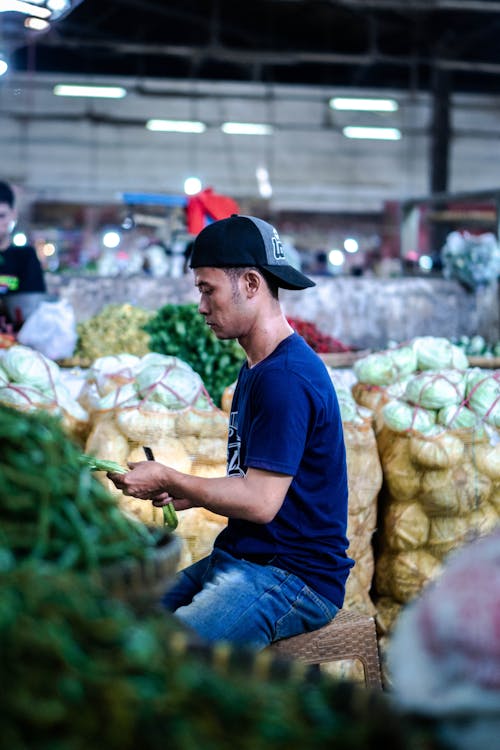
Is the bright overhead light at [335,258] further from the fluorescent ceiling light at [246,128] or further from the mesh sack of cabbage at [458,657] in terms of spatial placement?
the fluorescent ceiling light at [246,128]

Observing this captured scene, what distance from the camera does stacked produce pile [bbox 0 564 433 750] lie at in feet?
2.62

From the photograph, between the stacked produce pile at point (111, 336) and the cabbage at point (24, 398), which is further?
the stacked produce pile at point (111, 336)

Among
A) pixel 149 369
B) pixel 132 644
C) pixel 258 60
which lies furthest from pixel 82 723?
pixel 258 60

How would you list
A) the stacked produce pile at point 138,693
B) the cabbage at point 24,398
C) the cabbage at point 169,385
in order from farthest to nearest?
the cabbage at point 169,385 < the cabbage at point 24,398 < the stacked produce pile at point 138,693

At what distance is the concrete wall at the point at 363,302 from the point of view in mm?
6008

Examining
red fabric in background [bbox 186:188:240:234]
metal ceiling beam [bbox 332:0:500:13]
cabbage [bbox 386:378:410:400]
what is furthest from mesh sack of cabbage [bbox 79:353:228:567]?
metal ceiling beam [bbox 332:0:500:13]

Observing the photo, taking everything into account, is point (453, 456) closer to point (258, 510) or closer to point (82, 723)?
point (258, 510)

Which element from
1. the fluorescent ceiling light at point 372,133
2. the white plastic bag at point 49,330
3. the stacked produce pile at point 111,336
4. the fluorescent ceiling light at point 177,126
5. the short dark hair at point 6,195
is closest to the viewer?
the white plastic bag at point 49,330

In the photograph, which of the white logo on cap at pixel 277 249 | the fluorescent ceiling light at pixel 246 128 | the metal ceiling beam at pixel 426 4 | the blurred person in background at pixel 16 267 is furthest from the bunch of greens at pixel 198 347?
the fluorescent ceiling light at pixel 246 128

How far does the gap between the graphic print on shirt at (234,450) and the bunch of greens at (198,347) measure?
1416 mm

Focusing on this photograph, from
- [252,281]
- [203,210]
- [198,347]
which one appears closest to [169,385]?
[198,347]

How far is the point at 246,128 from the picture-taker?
16.3 metres

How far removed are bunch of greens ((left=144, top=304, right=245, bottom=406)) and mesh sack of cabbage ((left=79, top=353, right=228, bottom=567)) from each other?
2.08ft

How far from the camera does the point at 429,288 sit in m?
6.30
